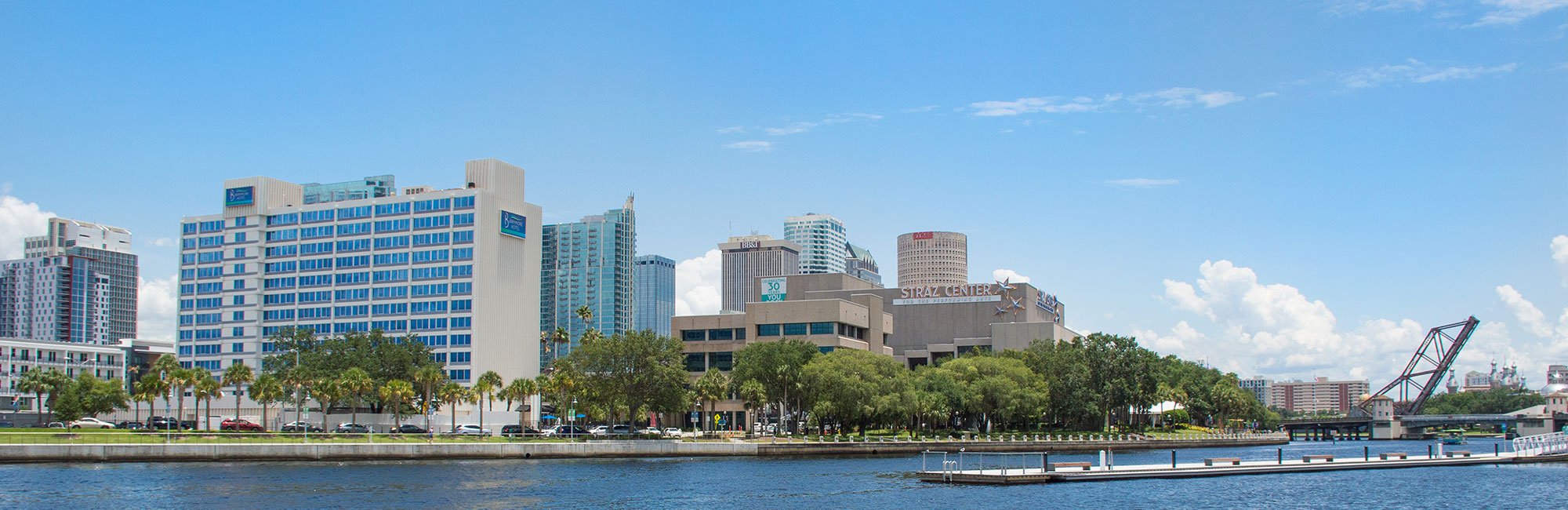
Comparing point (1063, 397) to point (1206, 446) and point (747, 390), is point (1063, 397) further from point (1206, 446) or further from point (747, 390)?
point (747, 390)

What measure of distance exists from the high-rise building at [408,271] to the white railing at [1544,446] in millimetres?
128862

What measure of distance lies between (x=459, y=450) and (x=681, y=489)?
126ft

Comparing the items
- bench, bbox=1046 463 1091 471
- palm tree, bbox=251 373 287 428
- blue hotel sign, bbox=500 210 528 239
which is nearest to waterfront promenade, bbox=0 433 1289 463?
palm tree, bbox=251 373 287 428

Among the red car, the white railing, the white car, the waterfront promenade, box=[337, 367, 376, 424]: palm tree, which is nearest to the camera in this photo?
the waterfront promenade

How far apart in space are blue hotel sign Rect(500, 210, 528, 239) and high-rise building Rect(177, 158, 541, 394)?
190 mm

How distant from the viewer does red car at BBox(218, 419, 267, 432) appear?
142 m

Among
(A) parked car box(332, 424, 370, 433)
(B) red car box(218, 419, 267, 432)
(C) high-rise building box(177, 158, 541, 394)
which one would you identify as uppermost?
(C) high-rise building box(177, 158, 541, 394)

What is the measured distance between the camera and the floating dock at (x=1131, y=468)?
92.9 metres

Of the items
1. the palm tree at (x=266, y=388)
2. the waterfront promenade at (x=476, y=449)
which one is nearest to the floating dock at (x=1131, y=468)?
the waterfront promenade at (x=476, y=449)

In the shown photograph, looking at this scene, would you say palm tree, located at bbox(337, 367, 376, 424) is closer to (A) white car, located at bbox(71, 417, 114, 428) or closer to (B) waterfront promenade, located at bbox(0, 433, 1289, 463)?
(B) waterfront promenade, located at bbox(0, 433, 1289, 463)

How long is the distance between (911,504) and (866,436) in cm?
6420

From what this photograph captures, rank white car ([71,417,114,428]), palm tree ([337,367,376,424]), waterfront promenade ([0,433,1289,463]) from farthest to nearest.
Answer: white car ([71,417,114,428]), palm tree ([337,367,376,424]), waterfront promenade ([0,433,1289,463])

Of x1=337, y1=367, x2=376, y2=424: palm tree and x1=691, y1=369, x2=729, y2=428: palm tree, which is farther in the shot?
x1=691, y1=369, x2=729, y2=428: palm tree

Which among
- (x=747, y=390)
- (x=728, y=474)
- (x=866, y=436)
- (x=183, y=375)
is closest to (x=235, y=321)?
(x=183, y=375)
